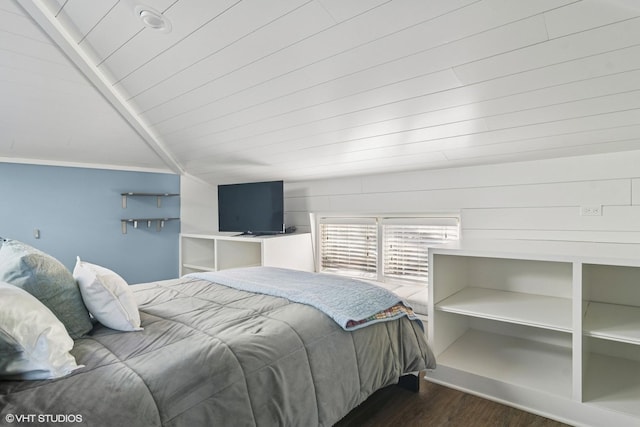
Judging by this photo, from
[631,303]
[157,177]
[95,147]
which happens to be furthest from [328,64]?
[157,177]

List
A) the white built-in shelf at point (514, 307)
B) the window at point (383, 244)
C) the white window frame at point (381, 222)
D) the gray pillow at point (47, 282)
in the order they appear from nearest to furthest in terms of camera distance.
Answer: the gray pillow at point (47, 282), the white built-in shelf at point (514, 307), the white window frame at point (381, 222), the window at point (383, 244)

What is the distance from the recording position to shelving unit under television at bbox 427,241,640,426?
1.78 m

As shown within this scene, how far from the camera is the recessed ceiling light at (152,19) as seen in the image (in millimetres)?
1744

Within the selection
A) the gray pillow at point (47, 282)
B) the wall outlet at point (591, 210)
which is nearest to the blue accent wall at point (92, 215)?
the gray pillow at point (47, 282)

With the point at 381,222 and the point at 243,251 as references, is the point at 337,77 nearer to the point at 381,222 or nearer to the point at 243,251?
the point at 381,222

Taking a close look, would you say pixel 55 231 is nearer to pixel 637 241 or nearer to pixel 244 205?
pixel 244 205

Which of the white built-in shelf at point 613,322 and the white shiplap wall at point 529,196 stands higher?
the white shiplap wall at point 529,196

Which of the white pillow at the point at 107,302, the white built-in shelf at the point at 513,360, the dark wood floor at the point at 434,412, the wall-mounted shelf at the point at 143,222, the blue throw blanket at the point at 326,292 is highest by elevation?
the wall-mounted shelf at the point at 143,222

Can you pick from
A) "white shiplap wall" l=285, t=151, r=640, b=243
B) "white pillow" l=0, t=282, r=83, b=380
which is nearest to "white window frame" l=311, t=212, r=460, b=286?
"white shiplap wall" l=285, t=151, r=640, b=243

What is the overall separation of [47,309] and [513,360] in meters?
2.48

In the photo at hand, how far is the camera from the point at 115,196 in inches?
148

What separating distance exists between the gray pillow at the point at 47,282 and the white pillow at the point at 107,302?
4cm
